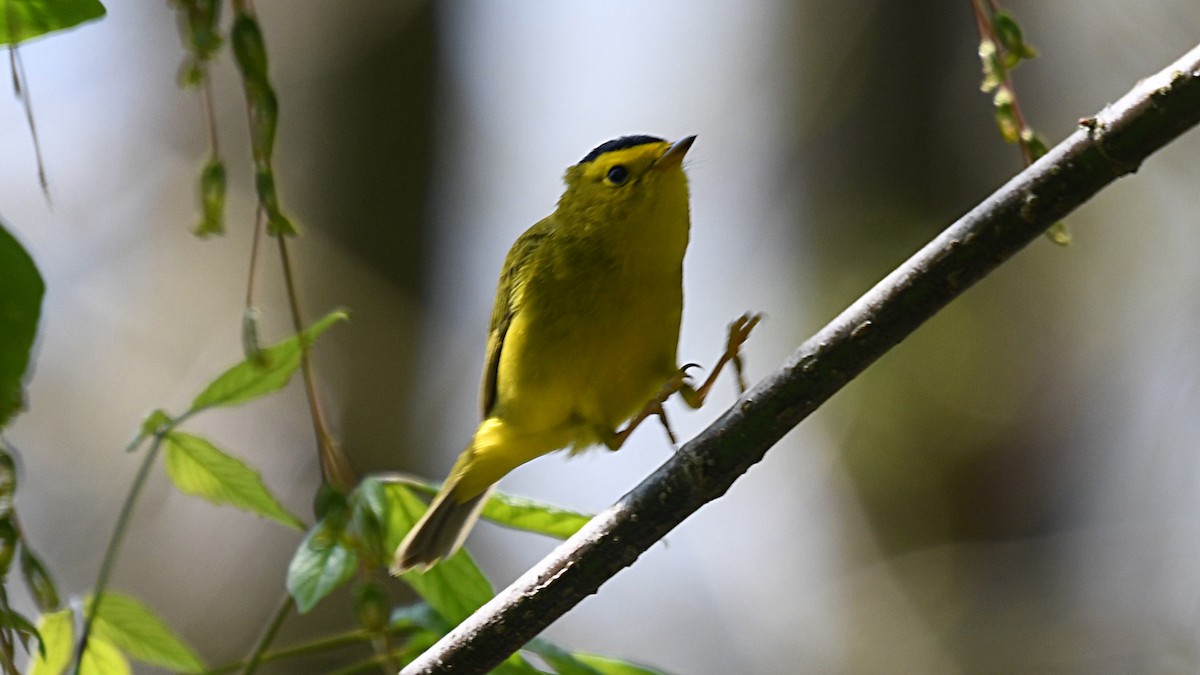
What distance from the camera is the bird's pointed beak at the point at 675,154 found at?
2.53 metres

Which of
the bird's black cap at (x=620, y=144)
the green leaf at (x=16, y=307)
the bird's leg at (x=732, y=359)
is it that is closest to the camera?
the green leaf at (x=16, y=307)

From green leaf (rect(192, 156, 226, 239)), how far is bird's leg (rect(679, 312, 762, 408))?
879 mm

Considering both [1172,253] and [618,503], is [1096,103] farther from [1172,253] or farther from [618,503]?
[618,503]

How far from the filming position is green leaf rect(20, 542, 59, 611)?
4.77 feet

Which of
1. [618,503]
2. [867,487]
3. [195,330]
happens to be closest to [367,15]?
[195,330]

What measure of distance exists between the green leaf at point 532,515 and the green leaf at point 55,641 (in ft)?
1.92

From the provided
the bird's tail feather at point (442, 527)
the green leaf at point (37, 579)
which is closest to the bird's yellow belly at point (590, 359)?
the bird's tail feather at point (442, 527)

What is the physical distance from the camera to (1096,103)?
538 centimetres

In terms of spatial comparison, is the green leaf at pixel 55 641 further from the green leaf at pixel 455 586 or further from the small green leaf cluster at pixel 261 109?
the small green leaf cluster at pixel 261 109

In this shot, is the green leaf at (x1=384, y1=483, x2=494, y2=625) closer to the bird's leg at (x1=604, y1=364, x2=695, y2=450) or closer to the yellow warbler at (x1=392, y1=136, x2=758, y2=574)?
the yellow warbler at (x1=392, y1=136, x2=758, y2=574)

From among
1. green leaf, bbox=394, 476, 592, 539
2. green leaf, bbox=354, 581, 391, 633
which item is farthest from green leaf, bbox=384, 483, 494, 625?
green leaf, bbox=354, 581, 391, 633

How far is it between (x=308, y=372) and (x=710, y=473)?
24.7 inches

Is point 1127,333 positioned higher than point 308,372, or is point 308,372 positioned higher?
point 308,372

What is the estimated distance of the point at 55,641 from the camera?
1846 millimetres
